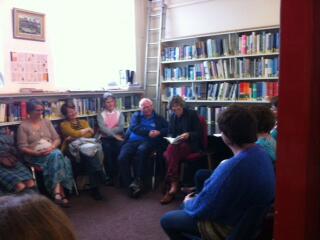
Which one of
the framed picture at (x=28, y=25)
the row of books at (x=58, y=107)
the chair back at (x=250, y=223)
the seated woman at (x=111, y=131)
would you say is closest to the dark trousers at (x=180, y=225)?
the chair back at (x=250, y=223)

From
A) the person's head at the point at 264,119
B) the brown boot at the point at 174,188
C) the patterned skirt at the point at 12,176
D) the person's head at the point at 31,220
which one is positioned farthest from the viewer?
the brown boot at the point at 174,188

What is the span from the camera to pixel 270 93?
4.46 meters

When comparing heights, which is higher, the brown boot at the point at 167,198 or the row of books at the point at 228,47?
the row of books at the point at 228,47

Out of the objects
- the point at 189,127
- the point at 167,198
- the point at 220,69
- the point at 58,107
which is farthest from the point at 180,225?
the point at 220,69

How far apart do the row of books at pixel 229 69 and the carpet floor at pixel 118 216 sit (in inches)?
76.4

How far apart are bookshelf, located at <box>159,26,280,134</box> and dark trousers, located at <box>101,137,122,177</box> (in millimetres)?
1228

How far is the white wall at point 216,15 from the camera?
4635 millimetres

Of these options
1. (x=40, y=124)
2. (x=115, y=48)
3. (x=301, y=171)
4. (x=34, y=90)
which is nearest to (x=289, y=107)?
(x=301, y=171)

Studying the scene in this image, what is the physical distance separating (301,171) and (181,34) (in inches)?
175

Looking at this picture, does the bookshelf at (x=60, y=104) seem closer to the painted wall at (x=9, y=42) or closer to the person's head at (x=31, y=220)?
the painted wall at (x=9, y=42)

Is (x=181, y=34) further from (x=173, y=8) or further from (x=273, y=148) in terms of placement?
(x=273, y=148)

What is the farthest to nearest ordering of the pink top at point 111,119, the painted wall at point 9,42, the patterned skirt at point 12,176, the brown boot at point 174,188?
the pink top at point 111,119, the painted wall at point 9,42, the brown boot at point 174,188, the patterned skirt at point 12,176

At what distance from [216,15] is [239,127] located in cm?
364

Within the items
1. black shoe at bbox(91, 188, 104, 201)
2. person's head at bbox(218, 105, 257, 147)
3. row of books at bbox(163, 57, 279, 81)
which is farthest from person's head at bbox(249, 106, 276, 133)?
black shoe at bbox(91, 188, 104, 201)
